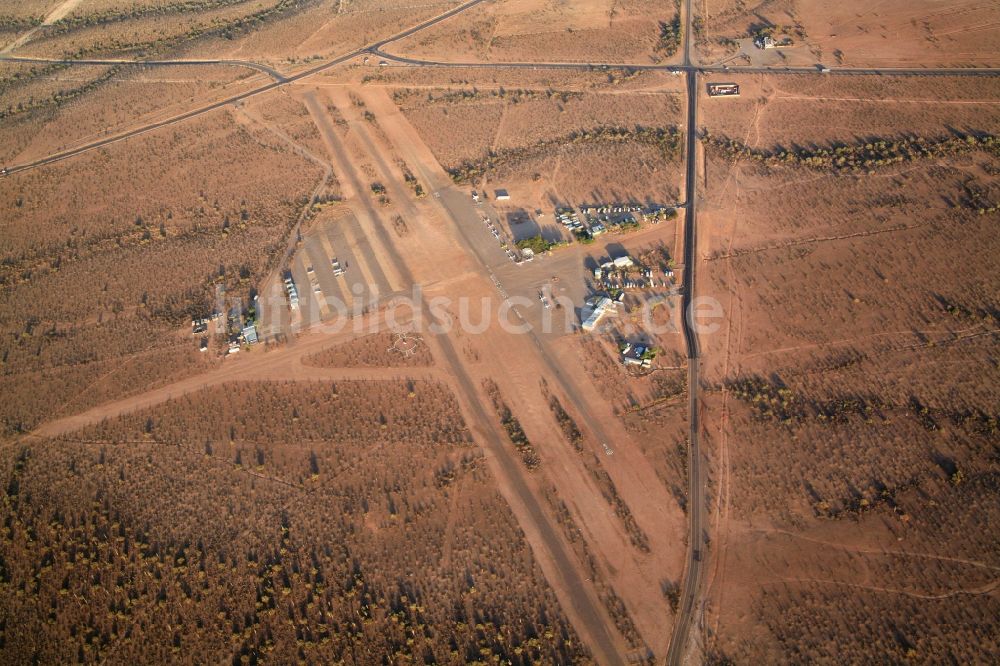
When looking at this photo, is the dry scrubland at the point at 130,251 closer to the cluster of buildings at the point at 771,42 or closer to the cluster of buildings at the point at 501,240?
the cluster of buildings at the point at 501,240

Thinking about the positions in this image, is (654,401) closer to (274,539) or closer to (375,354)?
(375,354)

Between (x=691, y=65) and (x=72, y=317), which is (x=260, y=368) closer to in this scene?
(x=72, y=317)

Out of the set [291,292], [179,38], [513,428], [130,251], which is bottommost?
[513,428]

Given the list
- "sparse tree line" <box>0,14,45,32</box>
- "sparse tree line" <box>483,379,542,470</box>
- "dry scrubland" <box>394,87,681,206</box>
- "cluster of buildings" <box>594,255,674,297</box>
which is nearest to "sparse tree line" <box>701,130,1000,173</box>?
"dry scrubland" <box>394,87,681,206</box>

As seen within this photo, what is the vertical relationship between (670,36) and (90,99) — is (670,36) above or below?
below

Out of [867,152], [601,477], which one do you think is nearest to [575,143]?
[867,152]

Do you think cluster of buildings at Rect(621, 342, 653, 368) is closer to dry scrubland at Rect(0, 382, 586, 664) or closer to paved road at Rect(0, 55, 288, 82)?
dry scrubland at Rect(0, 382, 586, 664)
